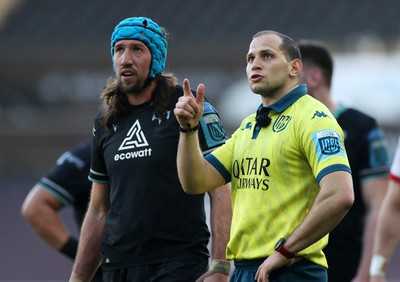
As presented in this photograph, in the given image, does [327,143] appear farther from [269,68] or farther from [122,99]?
[122,99]

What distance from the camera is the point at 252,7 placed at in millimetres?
22062

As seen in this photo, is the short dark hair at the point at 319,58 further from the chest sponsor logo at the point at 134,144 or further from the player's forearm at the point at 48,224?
the player's forearm at the point at 48,224

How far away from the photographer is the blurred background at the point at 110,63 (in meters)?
18.9

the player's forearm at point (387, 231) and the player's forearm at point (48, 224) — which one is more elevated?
the player's forearm at point (48, 224)

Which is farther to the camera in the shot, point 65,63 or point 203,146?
point 65,63

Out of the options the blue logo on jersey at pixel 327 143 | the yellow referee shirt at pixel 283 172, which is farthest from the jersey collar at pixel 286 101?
the blue logo on jersey at pixel 327 143

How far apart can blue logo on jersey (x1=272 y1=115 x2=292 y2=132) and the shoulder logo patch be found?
35.6 inches

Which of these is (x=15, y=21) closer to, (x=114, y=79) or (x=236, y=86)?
(x=236, y=86)

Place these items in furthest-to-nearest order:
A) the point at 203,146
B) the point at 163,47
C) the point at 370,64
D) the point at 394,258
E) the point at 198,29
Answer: the point at 198,29 < the point at 370,64 < the point at 394,258 < the point at 163,47 < the point at 203,146

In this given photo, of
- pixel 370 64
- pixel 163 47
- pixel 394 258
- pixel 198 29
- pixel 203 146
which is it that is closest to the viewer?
pixel 203 146

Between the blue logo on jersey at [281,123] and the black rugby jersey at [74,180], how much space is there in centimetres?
315

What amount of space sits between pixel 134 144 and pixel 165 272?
71cm

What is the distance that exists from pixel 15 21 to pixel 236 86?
5500mm

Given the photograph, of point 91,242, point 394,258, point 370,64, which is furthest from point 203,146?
point 370,64
